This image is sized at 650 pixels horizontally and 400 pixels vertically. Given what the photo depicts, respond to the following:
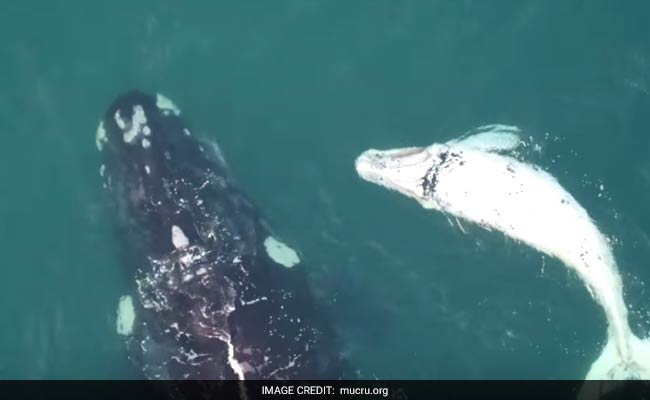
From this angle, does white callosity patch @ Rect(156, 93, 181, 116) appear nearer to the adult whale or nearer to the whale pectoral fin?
the adult whale

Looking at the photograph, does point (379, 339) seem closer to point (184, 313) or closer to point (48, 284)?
point (184, 313)

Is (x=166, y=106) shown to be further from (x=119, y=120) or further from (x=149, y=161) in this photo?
(x=149, y=161)

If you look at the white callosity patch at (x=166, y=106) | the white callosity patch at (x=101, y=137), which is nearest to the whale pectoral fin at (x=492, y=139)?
the white callosity patch at (x=166, y=106)

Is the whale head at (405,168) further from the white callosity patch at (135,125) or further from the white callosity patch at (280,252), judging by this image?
the white callosity patch at (135,125)

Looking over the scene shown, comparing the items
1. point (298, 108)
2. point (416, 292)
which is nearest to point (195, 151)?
point (298, 108)

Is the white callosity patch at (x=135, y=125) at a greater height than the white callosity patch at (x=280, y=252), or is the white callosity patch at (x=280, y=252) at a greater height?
the white callosity patch at (x=135, y=125)
